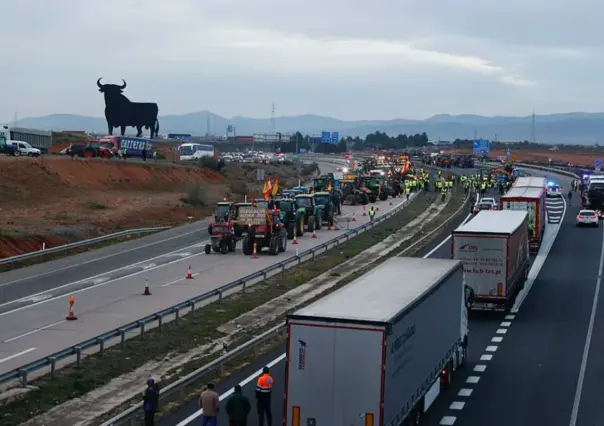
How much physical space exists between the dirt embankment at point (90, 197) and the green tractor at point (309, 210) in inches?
340

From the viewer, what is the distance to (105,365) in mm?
24422

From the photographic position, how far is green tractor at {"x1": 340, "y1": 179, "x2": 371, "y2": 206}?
81250 millimetres

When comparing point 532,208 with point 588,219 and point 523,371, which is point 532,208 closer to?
point 588,219

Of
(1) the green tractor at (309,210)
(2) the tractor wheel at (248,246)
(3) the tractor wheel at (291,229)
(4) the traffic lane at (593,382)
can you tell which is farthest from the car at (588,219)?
(4) the traffic lane at (593,382)

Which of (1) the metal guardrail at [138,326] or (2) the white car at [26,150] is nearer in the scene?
(1) the metal guardrail at [138,326]

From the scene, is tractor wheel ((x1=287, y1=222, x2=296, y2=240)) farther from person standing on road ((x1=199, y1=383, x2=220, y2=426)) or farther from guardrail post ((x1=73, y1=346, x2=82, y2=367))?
person standing on road ((x1=199, y1=383, x2=220, y2=426))

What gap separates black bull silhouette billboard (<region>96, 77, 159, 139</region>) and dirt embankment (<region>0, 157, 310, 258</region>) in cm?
2041

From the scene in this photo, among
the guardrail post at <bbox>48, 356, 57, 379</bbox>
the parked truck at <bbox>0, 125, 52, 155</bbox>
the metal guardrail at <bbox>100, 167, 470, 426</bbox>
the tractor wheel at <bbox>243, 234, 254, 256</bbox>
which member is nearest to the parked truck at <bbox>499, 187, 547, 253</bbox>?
the tractor wheel at <bbox>243, 234, 254, 256</bbox>

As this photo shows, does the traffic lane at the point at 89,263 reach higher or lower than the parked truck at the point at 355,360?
lower

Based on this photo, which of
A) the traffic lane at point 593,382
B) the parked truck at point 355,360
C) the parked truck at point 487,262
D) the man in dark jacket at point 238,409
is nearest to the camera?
the parked truck at point 355,360

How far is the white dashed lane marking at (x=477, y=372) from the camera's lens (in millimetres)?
20375

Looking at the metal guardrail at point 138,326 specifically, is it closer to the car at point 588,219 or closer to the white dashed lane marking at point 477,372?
the white dashed lane marking at point 477,372

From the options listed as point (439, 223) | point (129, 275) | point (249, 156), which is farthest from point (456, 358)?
point (249, 156)

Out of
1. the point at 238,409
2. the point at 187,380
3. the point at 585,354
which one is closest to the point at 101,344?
the point at 187,380
